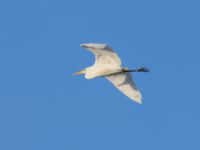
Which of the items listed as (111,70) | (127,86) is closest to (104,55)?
(111,70)

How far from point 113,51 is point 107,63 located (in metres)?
2.07

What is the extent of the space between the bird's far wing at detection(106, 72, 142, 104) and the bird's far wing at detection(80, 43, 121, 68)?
2181mm

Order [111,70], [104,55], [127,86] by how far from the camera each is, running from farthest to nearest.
Result: [127,86]
[111,70]
[104,55]

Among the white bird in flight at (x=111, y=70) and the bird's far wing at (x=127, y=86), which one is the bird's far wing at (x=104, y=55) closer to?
the white bird in flight at (x=111, y=70)

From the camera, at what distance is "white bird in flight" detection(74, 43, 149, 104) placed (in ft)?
273

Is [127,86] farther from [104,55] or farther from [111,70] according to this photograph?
[104,55]

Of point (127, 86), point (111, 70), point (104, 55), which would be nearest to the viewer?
point (104, 55)

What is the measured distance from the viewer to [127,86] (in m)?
87.8

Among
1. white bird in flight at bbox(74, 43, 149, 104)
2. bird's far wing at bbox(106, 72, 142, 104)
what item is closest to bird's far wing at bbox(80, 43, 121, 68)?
white bird in flight at bbox(74, 43, 149, 104)

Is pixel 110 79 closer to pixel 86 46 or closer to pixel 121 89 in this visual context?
pixel 121 89

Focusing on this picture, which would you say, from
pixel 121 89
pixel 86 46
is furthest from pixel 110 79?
pixel 86 46

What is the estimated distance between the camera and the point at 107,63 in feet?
279

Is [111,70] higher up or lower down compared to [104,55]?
lower down

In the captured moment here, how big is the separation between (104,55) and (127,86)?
14.3ft
